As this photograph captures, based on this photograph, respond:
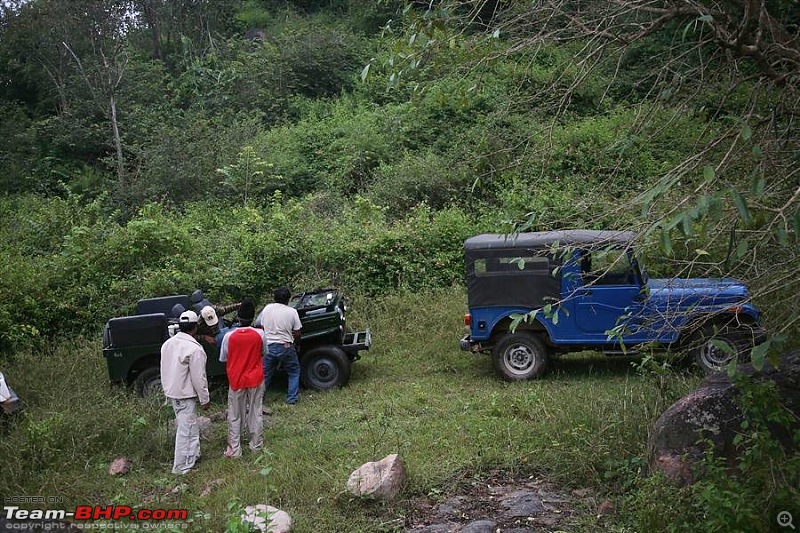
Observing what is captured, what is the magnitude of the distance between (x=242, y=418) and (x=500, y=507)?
3.20 meters

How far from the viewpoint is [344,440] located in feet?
25.5

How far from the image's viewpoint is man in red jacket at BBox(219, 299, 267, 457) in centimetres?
786

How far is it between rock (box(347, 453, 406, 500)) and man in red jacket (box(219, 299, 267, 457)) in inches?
76.2

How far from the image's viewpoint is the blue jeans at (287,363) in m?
9.79

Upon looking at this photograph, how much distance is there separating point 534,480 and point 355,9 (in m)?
24.5

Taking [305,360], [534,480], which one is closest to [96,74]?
[305,360]

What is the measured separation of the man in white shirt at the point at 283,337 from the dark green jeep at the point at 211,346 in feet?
1.89

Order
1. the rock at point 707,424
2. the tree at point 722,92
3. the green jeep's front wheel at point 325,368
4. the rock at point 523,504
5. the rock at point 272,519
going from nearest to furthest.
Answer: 1. the tree at point 722,92
2. the rock at point 272,519
3. the rock at point 707,424
4. the rock at point 523,504
5. the green jeep's front wheel at point 325,368

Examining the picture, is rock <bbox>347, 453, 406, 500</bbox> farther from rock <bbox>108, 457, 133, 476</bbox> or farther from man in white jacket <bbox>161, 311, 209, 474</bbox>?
rock <bbox>108, 457, 133, 476</bbox>

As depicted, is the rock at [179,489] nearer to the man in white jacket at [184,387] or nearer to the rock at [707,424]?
the man in white jacket at [184,387]

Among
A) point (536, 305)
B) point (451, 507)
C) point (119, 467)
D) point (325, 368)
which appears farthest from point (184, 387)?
point (536, 305)

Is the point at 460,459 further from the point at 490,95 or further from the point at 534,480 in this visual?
the point at 490,95

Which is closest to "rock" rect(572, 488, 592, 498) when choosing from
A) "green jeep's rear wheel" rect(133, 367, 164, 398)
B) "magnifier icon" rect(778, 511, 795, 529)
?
"magnifier icon" rect(778, 511, 795, 529)

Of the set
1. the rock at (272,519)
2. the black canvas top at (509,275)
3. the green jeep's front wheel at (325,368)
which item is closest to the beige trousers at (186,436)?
the rock at (272,519)
